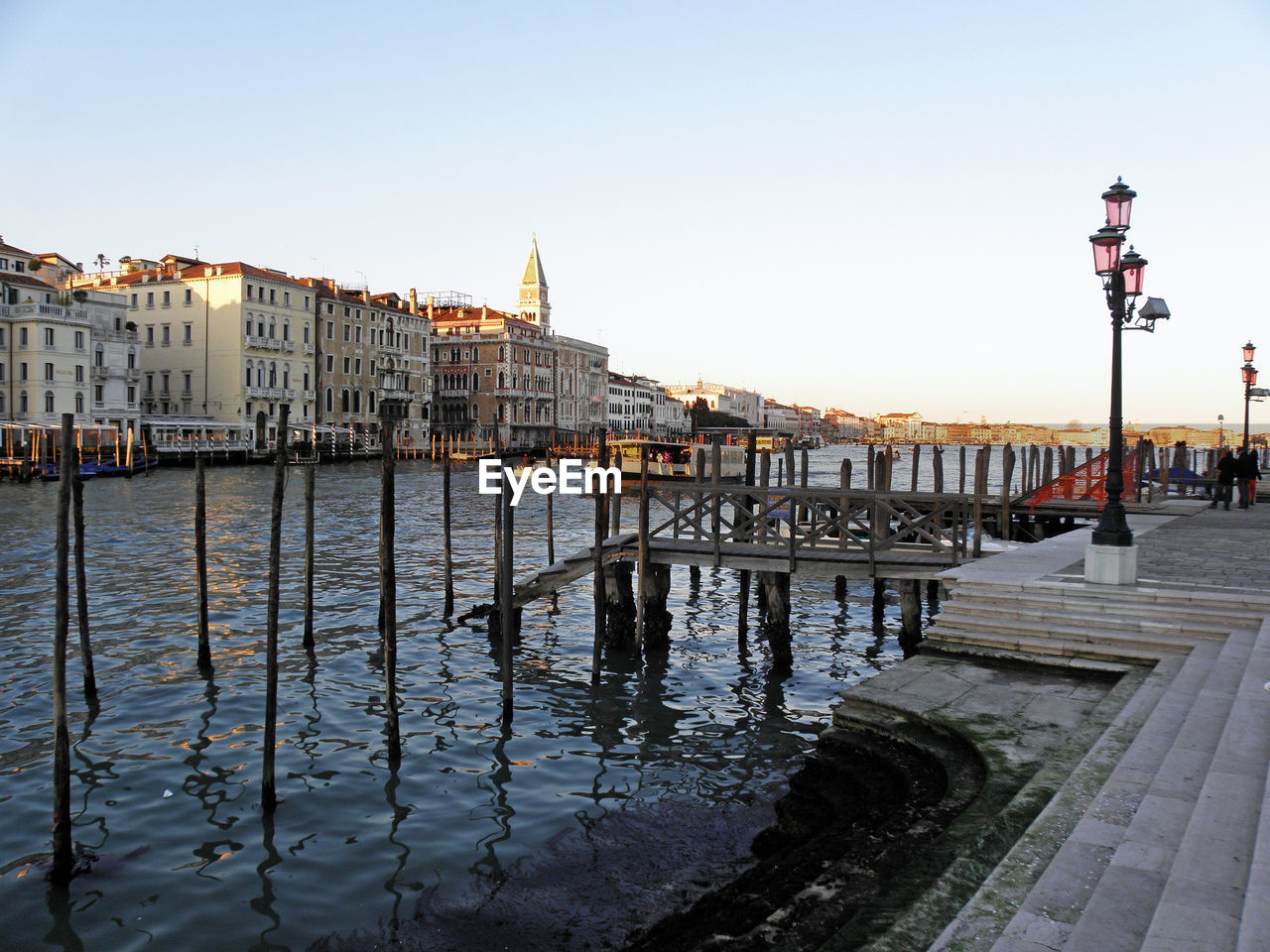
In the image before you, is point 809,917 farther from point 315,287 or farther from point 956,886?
point 315,287

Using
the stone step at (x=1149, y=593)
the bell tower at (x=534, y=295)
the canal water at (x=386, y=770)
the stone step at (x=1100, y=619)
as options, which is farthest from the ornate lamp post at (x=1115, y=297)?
the bell tower at (x=534, y=295)

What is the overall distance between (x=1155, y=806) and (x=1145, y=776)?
469 mm

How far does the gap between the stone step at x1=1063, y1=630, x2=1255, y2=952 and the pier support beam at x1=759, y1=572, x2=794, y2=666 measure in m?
6.03

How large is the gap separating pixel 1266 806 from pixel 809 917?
79.5 inches

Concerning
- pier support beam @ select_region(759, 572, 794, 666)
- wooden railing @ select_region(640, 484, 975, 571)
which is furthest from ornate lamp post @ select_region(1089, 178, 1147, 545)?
pier support beam @ select_region(759, 572, 794, 666)

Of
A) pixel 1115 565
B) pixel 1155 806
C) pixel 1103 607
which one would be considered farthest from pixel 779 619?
pixel 1155 806

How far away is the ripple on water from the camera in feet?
20.1

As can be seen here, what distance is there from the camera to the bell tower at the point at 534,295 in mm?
Answer: 105438

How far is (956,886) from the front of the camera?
4.09m

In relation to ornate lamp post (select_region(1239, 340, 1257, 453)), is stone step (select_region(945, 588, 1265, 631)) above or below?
below

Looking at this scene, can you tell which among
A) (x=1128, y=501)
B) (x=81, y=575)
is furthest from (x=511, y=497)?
(x=1128, y=501)

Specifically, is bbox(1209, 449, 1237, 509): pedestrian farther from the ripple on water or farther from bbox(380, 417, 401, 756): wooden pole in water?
bbox(380, 417, 401, 756): wooden pole in water

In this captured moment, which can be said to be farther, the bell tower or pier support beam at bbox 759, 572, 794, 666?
the bell tower

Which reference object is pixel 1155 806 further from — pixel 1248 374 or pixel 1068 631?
pixel 1248 374
